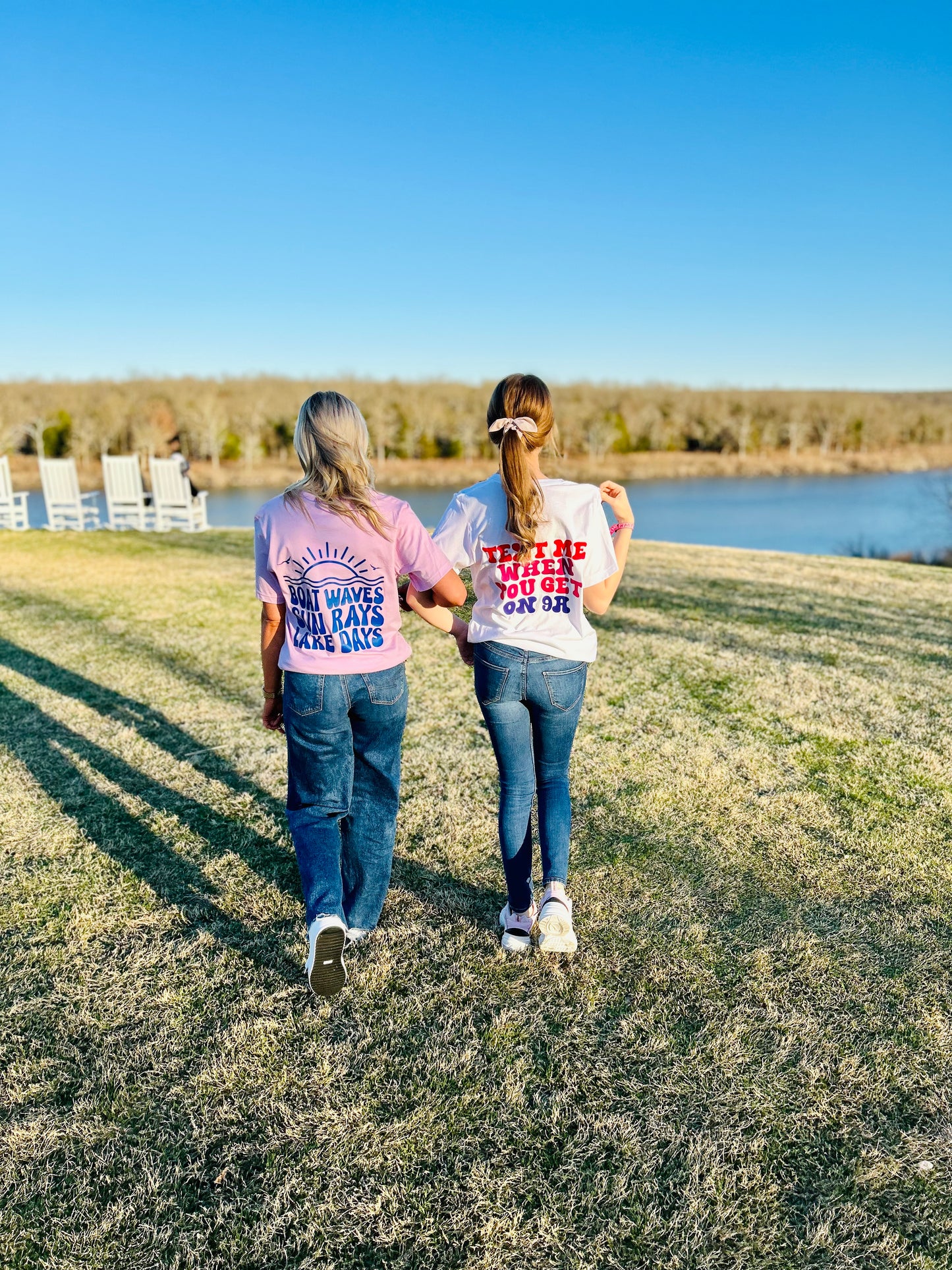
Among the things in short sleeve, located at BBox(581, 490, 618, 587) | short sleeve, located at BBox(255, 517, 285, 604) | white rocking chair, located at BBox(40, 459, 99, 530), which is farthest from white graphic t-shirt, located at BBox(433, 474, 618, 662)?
white rocking chair, located at BBox(40, 459, 99, 530)

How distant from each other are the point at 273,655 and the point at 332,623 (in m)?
0.29

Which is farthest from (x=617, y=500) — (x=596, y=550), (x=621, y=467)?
(x=621, y=467)

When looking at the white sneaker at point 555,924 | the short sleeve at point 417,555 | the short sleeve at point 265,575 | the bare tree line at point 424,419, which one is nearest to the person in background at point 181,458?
the short sleeve at point 265,575

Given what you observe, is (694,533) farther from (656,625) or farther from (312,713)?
(312,713)

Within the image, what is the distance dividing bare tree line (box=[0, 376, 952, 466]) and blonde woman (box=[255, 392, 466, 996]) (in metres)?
46.0

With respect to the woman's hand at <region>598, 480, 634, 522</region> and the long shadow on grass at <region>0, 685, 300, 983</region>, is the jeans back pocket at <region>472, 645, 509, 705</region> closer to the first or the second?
the woman's hand at <region>598, 480, 634, 522</region>

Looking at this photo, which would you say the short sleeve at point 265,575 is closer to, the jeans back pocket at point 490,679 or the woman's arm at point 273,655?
the woman's arm at point 273,655

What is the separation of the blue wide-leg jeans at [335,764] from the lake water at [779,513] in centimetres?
1809

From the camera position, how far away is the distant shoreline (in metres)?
47.7

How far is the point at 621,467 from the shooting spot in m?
57.4

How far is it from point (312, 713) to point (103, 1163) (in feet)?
4.05

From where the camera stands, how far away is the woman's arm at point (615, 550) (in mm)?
2611

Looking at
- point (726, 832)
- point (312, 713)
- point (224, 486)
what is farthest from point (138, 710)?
point (224, 486)

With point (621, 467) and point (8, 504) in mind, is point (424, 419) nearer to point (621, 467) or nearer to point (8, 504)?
point (621, 467)
